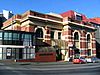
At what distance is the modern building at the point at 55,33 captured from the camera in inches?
1815

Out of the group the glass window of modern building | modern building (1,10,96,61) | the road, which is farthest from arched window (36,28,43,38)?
the road

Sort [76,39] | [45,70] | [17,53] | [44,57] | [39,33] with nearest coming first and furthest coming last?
1. [45,70]
2. [17,53]
3. [44,57]
4. [39,33]
5. [76,39]

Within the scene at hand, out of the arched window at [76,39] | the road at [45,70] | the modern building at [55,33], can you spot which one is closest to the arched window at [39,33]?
the modern building at [55,33]

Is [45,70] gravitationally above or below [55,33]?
below

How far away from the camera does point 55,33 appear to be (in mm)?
51781

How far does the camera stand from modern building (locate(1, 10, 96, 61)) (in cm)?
4609

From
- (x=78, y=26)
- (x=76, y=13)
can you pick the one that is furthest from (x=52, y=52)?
(x=76, y=13)

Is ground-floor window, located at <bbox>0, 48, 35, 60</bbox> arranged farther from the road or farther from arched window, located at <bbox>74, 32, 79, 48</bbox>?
arched window, located at <bbox>74, 32, 79, 48</bbox>

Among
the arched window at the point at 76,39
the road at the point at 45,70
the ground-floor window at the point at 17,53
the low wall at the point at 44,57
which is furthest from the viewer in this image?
the arched window at the point at 76,39

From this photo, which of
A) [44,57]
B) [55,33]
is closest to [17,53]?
[44,57]

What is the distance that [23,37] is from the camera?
142 ft

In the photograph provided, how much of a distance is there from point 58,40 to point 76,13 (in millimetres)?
15838

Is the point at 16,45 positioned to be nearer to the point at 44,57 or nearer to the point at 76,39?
the point at 44,57

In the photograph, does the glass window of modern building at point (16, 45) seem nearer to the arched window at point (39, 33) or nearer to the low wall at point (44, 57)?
the low wall at point (44, 57)
